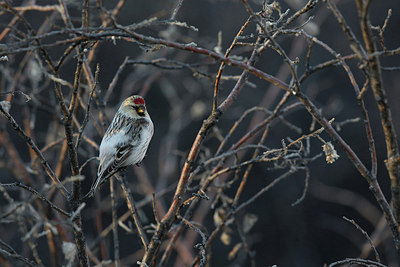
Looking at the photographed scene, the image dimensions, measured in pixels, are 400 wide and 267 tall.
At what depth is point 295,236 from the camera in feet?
25.8

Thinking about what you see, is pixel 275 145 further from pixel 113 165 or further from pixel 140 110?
pixel 113 165

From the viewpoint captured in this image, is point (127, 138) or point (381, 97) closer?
point (381, 97)

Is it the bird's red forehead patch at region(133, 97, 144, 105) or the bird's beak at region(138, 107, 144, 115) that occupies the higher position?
the bird's red forehead patch at region(133, 97, 144, 105)

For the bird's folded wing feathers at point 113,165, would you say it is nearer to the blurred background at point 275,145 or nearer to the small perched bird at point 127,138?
the small perched bird at point 127,138

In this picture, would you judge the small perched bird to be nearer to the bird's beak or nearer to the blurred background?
the bird's beak

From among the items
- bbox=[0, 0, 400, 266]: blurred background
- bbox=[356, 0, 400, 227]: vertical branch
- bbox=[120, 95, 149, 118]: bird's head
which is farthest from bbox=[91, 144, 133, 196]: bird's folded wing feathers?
bbox=[0, 0, 400, 266]: blurred background

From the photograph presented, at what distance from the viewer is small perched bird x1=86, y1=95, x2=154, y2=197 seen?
10.1ft

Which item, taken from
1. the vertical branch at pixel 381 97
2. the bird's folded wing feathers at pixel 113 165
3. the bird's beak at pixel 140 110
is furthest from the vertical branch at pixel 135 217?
the bird's beak at pixel 140 110

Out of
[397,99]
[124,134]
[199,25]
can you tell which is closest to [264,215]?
[397,99]

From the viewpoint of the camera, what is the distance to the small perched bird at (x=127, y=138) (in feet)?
10.1

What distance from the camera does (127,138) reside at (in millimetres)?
3408

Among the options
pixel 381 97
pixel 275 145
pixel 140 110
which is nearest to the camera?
pixel 381 97

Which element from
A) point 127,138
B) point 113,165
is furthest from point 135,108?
point 113,165

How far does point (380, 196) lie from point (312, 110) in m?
0.34
